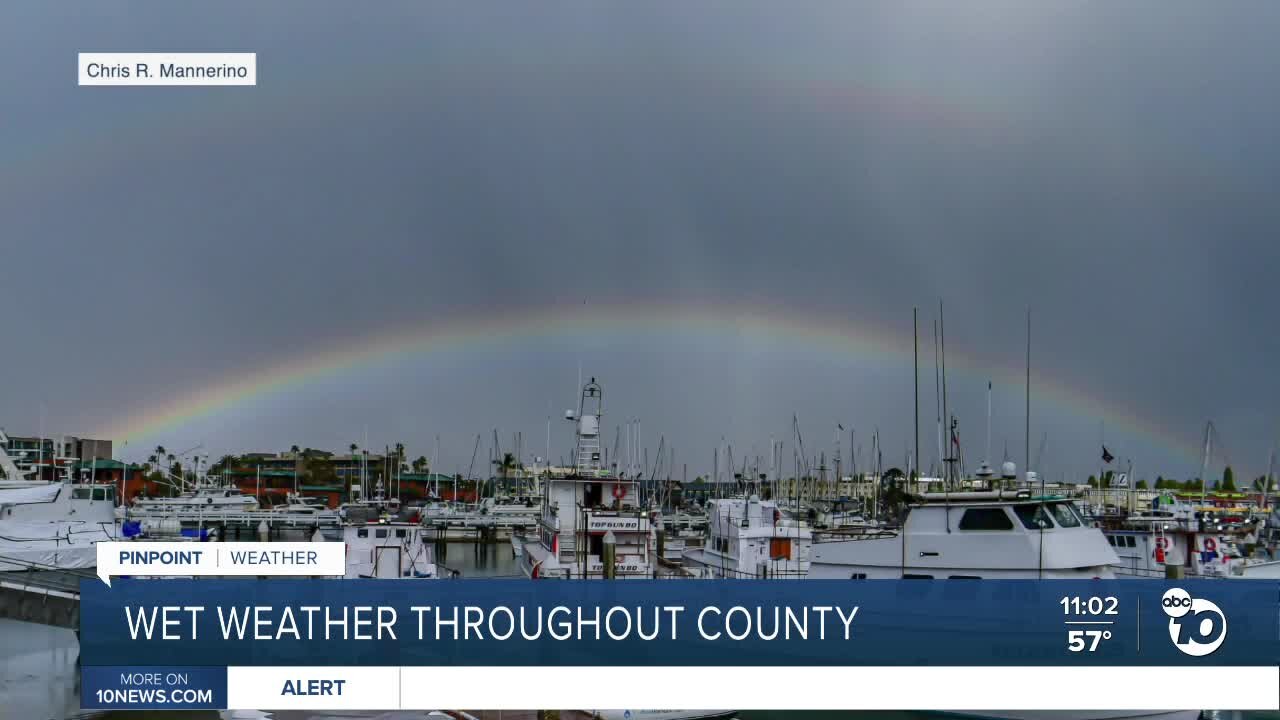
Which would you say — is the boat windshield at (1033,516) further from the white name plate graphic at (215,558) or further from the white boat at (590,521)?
the white name plate graphic at (215,558)

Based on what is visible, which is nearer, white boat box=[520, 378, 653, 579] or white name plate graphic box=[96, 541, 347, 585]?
white name plate graphic box=[96, 541, 347, 585]

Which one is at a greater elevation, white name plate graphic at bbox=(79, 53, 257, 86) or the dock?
white name plate graphic at bbox=(79, 53, 257, 86)

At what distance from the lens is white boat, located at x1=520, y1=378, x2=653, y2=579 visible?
33.9 meters

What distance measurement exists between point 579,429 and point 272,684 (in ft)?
82.4

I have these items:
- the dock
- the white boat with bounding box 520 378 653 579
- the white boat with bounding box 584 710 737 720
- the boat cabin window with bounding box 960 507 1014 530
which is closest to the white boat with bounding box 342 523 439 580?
the white boat with bounding box 520 378 653 579

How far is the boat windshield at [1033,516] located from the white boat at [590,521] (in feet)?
42.3

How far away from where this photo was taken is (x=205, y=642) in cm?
1541

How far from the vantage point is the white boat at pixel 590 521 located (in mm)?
33938

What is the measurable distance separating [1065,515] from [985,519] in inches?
84.6

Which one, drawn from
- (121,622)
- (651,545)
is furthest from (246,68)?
(651,545)

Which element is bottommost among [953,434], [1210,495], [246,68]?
[1210,495]

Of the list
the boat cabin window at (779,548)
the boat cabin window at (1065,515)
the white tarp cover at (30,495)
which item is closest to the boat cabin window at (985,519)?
the boat cabin window at (1065,515)

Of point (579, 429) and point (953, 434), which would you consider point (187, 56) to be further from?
point (953, 434)

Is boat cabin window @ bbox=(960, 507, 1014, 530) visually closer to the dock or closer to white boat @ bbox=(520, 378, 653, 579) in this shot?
white boat @ bbox=(520, 378, 653, 579)
